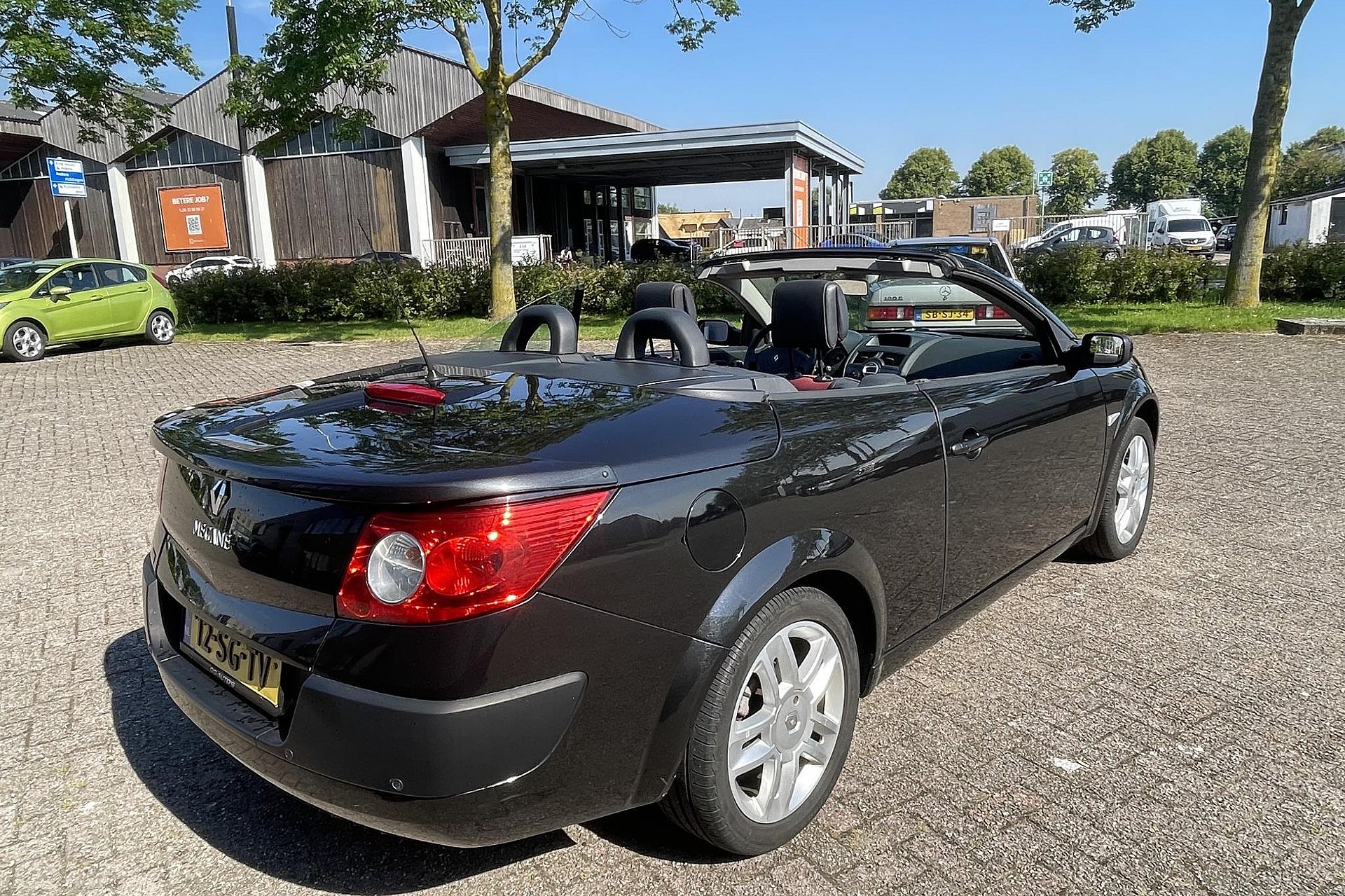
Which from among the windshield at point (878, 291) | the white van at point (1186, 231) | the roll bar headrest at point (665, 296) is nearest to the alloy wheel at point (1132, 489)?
the windshield at point (878, 291)

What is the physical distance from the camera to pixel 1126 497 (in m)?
4.63

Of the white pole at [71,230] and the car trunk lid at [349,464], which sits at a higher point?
the white pole at [71,230]

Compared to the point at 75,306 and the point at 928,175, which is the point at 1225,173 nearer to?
the point at 928,175

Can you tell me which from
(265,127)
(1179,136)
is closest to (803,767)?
(265,127)

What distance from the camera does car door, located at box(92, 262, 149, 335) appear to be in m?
15.9

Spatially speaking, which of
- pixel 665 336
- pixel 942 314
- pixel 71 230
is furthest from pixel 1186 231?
pixel 71 230

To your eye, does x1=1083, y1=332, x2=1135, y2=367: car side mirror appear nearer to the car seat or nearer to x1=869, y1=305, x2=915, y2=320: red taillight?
the car seat

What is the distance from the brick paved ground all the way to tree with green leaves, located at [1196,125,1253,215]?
102438 millimetres

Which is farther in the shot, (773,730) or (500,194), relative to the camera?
(500,194)

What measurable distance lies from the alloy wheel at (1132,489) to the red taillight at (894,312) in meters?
3.62

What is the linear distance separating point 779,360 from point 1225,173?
106 m

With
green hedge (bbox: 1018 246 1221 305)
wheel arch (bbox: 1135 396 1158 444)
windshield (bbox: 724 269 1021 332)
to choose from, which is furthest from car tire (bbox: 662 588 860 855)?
green hedge (bbox: 1018 246 1221 305)

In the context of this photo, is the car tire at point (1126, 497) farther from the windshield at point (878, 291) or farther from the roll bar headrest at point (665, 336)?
the roll bar headrest at point (665, 336)

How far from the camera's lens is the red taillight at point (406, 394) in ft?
8.53
